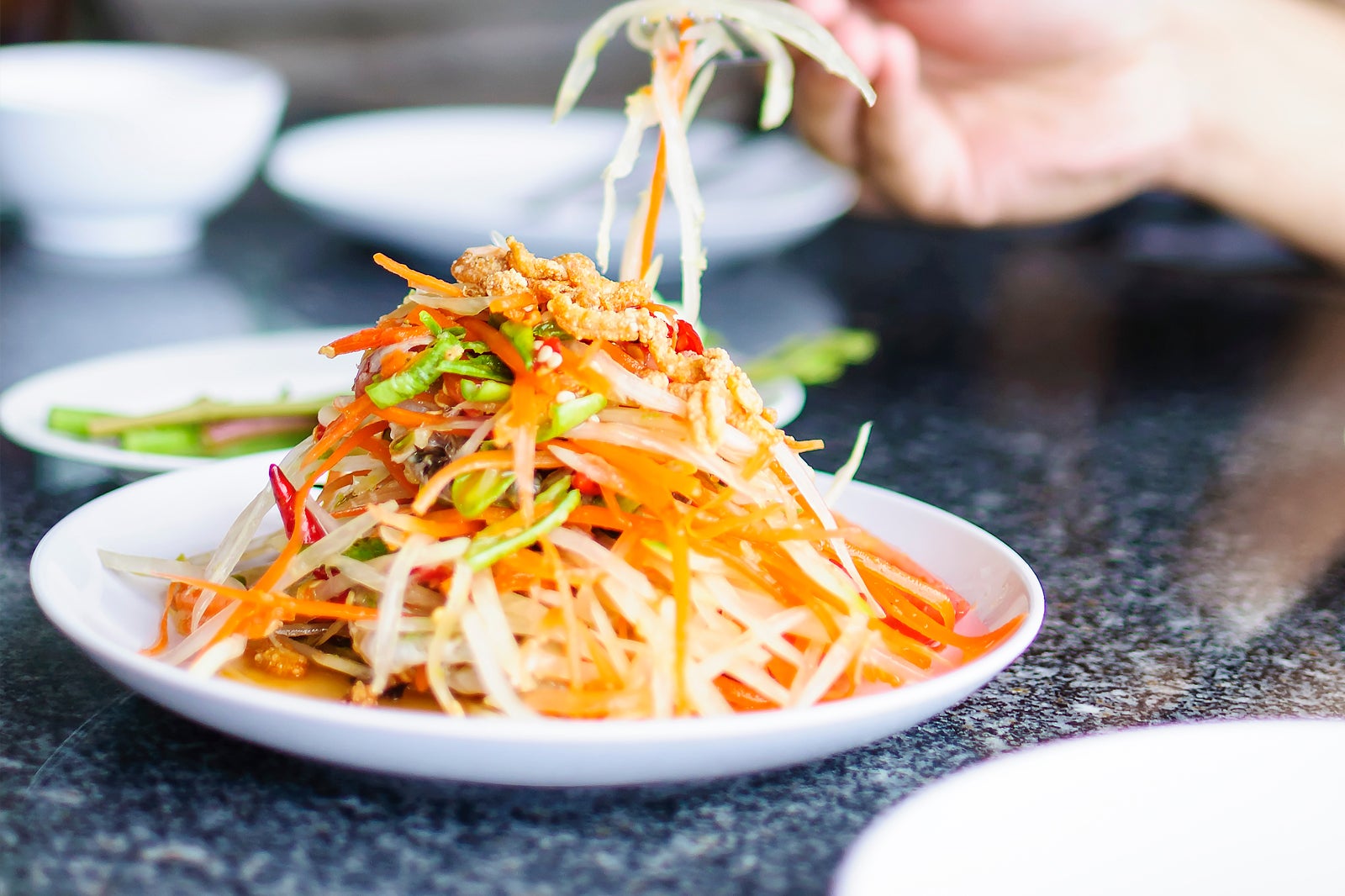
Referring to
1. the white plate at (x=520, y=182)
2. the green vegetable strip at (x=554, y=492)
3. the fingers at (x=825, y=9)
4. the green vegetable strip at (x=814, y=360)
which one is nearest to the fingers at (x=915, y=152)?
the white plate at (x=520, y=182)

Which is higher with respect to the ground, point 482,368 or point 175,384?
point 482,368

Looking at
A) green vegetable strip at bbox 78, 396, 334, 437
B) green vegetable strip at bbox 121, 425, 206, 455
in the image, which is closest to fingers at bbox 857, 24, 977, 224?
green vegetable strip at bbox 78, 396, 334, 437

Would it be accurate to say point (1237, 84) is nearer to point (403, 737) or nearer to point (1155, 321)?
point (1155, 321)

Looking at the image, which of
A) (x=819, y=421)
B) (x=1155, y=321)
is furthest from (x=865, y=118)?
(x=819, y=421)

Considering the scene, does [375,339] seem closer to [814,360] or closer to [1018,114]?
Answer: [814,360]

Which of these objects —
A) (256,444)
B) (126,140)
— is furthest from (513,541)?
(126,140)
